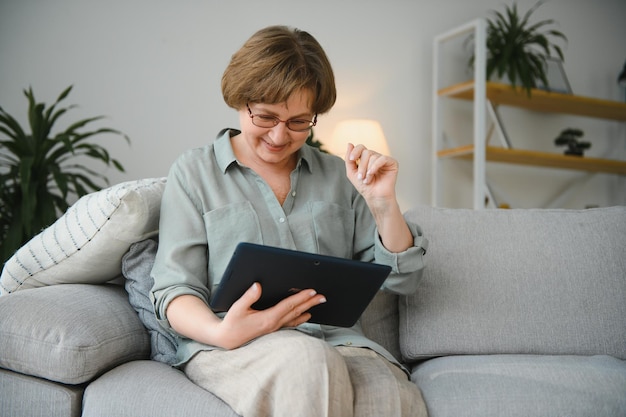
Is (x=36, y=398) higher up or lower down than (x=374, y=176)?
lower down

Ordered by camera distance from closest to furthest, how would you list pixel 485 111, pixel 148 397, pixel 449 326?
pixel 148 397 → pixel 449 326 → pixel 485 111

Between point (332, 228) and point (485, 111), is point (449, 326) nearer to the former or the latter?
point (332, 228)

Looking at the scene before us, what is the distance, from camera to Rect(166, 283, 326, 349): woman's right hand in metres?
1.09

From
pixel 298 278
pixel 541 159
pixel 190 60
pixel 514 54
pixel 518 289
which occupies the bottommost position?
pixel 518 289

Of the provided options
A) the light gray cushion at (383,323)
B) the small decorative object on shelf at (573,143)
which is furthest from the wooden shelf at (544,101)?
the light gray cushion at (383,323)

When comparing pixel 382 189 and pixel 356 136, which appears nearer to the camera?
pixel 382 189

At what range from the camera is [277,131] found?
1.33 meters

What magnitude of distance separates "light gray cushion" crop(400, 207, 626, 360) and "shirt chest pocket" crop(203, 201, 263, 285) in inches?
17.5

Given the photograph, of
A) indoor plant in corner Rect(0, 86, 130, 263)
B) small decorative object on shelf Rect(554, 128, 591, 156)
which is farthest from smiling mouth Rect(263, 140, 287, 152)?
small decorative object on shelf Rect(554, 128, 591, 156)

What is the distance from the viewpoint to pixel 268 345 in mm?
1057

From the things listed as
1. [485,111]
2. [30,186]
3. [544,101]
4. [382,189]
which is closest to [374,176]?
[382,189]

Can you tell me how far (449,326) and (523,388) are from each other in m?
0.29

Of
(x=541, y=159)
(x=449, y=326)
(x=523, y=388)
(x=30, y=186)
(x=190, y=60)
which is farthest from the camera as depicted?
(x=541, y=159)

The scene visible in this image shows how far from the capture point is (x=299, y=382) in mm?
987
